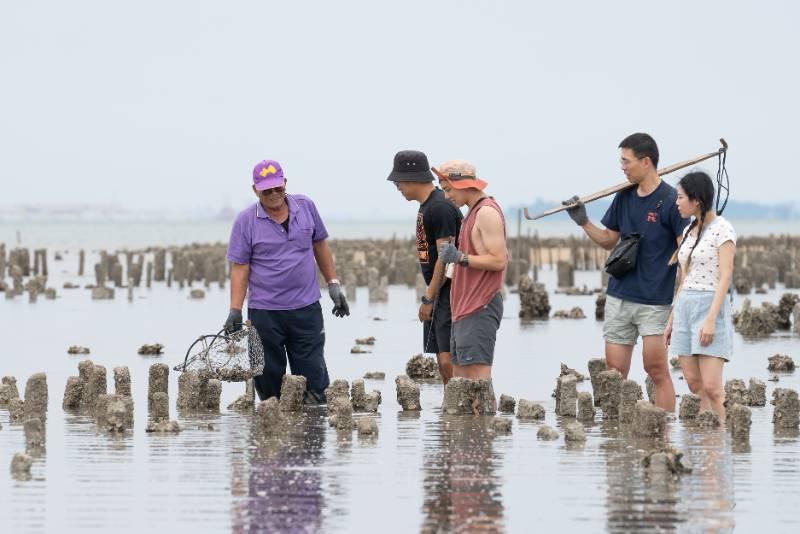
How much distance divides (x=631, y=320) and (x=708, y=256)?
2.99 feet

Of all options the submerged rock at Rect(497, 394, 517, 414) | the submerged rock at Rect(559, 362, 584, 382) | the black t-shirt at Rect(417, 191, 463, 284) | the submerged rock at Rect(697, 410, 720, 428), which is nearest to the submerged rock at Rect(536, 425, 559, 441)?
the submerged rock at Rect(697, 410, 720, 428)

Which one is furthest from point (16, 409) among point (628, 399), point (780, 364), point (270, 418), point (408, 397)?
point (780, 364)

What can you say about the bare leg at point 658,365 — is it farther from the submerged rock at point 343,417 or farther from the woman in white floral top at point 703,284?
the submerged rock at point 343,417

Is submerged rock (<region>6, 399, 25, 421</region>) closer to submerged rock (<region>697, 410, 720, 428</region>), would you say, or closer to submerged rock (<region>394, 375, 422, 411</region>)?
submerged rock (<region>394, 375, 422, 411</region>)

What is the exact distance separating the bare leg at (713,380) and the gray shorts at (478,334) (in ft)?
5.04

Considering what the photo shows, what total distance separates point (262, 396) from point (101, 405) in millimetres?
1537

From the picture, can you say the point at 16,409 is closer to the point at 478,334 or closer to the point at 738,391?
the point at 478,334

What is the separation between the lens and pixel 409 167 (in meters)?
12.5

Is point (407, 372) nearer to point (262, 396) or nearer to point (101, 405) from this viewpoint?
point (262, 396)

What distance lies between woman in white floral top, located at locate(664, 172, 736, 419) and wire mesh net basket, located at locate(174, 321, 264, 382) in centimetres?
323

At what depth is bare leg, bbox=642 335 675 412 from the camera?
458 inches

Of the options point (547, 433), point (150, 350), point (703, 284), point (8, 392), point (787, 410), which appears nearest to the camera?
point (703, 284)

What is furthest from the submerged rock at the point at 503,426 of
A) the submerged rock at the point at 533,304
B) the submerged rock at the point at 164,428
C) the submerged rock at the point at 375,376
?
the submerged rock at the point at 533,304

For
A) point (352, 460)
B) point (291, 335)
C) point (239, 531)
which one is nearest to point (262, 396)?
point (291, 335)
